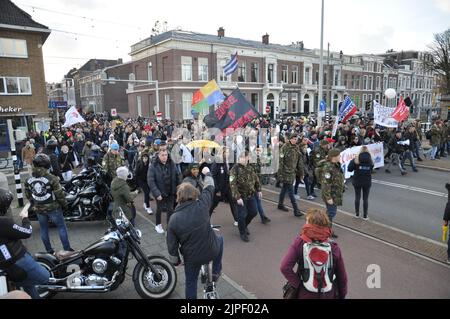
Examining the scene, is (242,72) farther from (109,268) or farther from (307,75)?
(109,268)

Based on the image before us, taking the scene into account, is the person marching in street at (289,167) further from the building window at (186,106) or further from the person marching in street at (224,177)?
the building window at (186,106)

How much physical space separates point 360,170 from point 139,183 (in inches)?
214

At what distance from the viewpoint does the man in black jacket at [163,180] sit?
619 centimetres

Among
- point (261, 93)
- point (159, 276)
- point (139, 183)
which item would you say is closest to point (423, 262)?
point (159, 276)

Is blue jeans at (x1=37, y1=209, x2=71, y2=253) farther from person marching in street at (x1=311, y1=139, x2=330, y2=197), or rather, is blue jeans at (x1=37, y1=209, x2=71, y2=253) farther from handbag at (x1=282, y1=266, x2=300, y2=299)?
person marching in street at (x1=311, y1=139, x2=330, y2=197)

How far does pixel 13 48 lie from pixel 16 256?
86.1 ft

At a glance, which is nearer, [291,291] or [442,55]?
[291,291]

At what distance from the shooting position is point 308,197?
30.0 ft

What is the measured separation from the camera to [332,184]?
6.35m

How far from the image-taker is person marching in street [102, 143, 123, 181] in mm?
7504

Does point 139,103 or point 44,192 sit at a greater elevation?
point 139,103

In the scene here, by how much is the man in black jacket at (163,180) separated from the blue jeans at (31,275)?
2683 millimetres

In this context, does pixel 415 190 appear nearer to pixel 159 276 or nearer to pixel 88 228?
pixel 159 276

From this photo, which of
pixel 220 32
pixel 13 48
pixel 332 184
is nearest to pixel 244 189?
→ pixel 332 184
